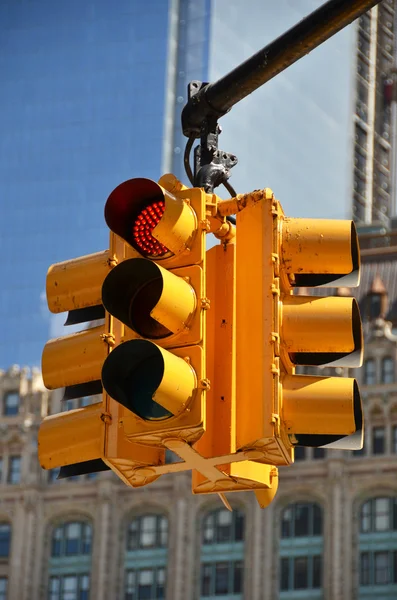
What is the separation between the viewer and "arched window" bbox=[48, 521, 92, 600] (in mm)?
87438

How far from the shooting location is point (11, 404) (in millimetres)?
91375

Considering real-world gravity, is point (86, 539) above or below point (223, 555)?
above

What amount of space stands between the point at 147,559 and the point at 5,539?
8.24 metres

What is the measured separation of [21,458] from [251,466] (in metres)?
80.6

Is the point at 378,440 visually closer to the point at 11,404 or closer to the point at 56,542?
the point at 56,542

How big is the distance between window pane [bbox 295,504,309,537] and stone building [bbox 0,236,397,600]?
2.8 inches

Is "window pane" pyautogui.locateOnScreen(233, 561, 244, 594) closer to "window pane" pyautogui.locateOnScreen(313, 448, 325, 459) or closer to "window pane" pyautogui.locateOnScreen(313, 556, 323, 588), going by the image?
"window pane" pyautogui.locateOnScreen(313, 556, 323, 588)

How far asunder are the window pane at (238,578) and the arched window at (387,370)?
12021 millimetres

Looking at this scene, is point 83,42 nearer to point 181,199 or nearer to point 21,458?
point 21,458

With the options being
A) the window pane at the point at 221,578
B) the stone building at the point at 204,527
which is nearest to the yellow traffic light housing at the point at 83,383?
the stone building at the point at 204,527

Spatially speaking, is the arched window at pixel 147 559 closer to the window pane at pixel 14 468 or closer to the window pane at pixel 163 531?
the window pane at pixel 163 531

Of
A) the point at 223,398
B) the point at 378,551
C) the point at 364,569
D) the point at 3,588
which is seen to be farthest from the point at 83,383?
the point at 3,588

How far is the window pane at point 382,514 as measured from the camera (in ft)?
272

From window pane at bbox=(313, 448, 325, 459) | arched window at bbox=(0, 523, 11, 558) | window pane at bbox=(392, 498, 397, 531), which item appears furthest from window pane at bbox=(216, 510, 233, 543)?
arched window at bbox=(0, 523, 11, 558)
